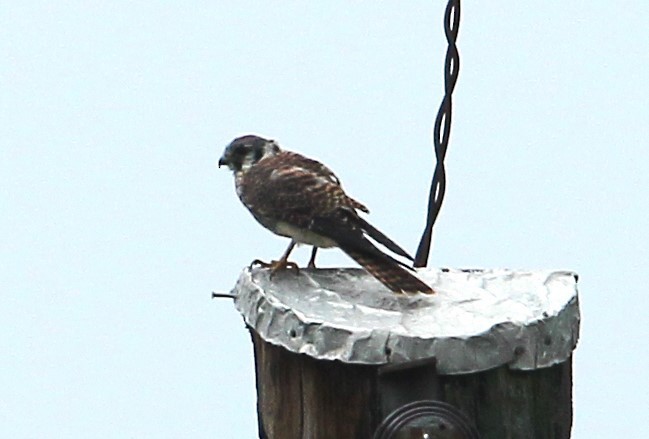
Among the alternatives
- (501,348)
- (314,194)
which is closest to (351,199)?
(314,194)

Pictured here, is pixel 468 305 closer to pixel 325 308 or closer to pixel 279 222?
pixel 325 308

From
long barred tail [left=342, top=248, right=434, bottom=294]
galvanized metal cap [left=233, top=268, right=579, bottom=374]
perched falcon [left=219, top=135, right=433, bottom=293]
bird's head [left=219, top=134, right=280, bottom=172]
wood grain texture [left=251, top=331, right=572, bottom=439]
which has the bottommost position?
wood grain texture [left=251, top=331, right=572, bottom=439]

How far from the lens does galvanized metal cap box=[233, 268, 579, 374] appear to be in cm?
413

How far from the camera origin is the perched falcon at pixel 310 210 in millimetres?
4594

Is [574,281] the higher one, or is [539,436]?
[574,281]

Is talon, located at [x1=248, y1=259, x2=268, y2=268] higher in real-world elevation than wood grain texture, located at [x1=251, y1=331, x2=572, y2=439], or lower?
higher

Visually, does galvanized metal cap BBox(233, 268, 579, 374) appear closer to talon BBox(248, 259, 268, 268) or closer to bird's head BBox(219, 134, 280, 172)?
talon BBox(248, 259, 268, 268)

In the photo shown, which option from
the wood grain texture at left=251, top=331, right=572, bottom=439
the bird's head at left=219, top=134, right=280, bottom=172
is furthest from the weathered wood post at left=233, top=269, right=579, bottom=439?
the bird's head at left=219, top=134, right=280, bottom=172

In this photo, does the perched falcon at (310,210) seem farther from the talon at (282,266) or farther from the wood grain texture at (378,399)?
the wood grain texture at (378,399)

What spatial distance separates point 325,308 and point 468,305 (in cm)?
36

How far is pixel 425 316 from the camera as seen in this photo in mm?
4328

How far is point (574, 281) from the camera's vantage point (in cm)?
457

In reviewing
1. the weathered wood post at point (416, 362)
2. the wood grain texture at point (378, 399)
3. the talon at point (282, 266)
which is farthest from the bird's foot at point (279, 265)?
the wood grain texture at point (378, 399)

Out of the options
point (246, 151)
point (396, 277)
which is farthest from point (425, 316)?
point (246, 151)
